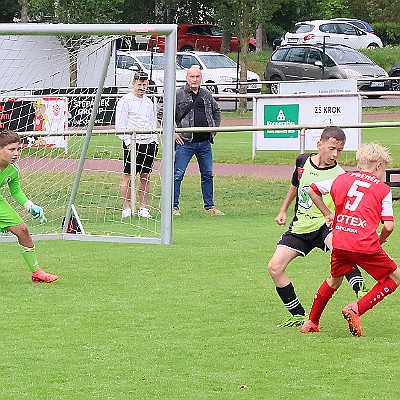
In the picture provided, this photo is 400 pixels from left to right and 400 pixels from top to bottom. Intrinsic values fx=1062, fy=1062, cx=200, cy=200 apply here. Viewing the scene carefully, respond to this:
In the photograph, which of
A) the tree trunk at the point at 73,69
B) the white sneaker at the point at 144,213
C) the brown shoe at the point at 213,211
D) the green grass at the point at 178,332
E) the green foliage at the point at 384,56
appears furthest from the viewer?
the green foliage at the point at 384,56

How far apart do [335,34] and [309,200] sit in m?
38.8

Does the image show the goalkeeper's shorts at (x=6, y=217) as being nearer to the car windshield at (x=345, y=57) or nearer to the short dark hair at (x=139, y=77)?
the short dark hair at (x=139, y=77)

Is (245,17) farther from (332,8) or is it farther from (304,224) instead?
(304,224)

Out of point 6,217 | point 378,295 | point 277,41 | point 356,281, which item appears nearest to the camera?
point 378,295

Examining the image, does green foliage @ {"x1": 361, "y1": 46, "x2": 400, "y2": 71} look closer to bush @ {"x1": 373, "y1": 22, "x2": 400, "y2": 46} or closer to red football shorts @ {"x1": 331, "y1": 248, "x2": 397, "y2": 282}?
bush @ {"x1": 373, "y1": 22, "x2": 400, "y2": 46}

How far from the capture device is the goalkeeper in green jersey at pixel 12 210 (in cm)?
924

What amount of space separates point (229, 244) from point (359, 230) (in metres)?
4.82

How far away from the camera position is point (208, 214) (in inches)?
574

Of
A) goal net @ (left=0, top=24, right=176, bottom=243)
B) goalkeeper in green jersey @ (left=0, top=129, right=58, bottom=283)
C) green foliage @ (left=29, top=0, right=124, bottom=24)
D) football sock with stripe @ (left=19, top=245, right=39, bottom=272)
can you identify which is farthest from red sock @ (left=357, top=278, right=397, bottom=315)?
green foliage @ (left=29, top=0, right=124, bottom=24)

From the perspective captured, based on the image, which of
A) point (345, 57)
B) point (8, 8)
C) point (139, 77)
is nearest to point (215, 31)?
point (8, 8)

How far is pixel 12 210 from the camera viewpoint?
944 cm

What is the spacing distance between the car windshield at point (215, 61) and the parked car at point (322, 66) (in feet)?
4.65

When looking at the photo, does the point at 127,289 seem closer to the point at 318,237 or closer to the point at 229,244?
the point at 318,237

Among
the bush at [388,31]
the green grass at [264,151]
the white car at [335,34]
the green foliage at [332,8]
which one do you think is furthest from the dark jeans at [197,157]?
the green foliage at [332,8]
